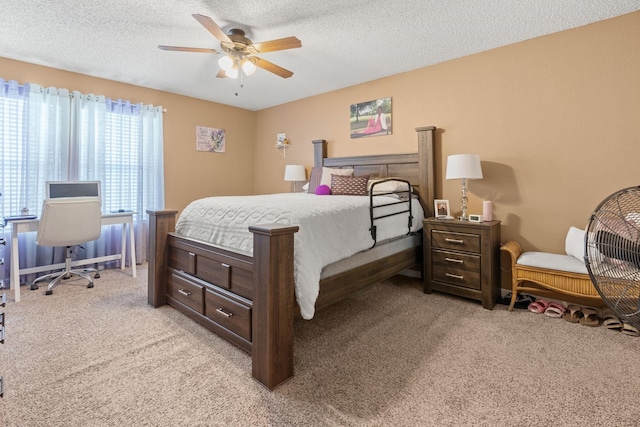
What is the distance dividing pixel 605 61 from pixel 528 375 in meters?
2.51

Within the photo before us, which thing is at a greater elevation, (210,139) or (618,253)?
(210,139)

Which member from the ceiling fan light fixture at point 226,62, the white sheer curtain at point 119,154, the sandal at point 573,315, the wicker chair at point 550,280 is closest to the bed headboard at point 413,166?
the wicker chair at point 550,280

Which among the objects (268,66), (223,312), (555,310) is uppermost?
(268,66)

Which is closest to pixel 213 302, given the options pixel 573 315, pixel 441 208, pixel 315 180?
pixel 315 180

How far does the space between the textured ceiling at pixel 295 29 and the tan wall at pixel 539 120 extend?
18cm

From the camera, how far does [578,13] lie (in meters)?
2.35

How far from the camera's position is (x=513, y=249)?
8.69ft

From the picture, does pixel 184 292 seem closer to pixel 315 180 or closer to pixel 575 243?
pixel 315 180

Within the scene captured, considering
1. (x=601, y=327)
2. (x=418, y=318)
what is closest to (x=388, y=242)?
(x=418, y=318)

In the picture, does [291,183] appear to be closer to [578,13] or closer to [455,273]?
[455,273]

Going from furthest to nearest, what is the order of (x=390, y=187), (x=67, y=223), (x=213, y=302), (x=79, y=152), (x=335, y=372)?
(x=79, y=152), (x=390, y=187), (x=67, y=223), (x=213, y=302), (x=335, y=372)

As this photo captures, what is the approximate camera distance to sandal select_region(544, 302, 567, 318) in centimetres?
245

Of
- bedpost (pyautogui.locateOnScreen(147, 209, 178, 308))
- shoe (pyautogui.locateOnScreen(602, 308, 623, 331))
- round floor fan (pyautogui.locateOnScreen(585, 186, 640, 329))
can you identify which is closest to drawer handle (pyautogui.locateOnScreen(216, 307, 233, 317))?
bedpost (pyautogui.locateOnScreen(147, 209, 178, 308))

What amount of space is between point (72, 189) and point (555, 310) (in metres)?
4.79
